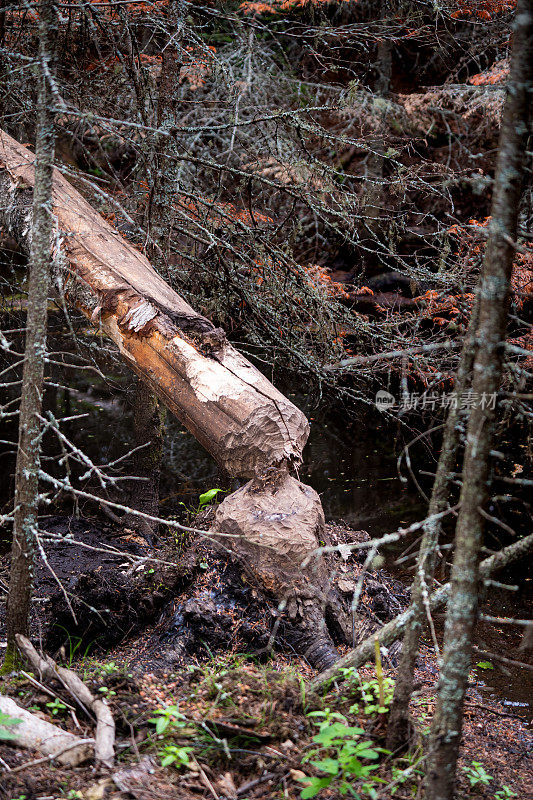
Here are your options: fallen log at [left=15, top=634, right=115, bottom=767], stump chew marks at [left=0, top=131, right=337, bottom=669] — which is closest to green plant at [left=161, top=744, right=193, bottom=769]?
fallen log at [left=15, top=634, right=115, bottom=767]

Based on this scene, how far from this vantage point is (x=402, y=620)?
8.96ft

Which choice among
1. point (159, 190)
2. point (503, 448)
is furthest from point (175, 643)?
point (503, 448)

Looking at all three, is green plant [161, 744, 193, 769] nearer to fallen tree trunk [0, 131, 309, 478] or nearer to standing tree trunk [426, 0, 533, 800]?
standing tree trunk [426, 0, 533, 800]

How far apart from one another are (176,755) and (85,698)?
1.79 feet

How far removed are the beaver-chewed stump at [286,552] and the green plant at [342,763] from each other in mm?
1066

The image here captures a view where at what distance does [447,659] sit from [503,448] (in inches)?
315

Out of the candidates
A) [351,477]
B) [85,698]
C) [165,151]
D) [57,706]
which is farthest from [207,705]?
[351,477]

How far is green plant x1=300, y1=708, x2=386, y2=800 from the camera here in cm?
226

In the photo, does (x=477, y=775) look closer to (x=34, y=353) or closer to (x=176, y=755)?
(x=176, y=755)

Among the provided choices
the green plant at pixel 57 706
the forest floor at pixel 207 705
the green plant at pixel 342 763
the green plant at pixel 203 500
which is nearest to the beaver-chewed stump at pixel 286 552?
the forest floor at pixel 207 705

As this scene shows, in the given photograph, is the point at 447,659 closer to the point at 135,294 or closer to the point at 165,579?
the point at 165,579

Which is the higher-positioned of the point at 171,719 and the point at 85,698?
the point at 85,698

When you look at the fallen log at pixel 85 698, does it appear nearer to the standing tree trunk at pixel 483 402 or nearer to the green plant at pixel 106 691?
the green plant at pixel 106 691

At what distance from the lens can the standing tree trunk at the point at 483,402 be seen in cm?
187
